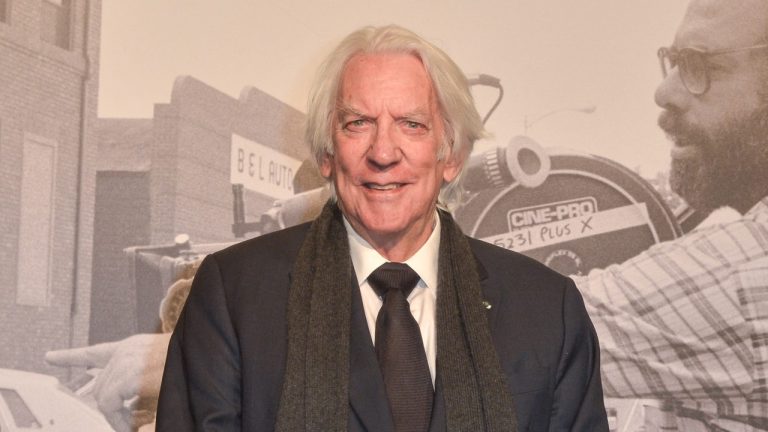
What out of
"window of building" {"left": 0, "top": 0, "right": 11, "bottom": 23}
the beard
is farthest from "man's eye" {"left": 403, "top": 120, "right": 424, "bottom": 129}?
"window of building" {"left": 0, "top": 0, "right": 11, "bottom": 23}

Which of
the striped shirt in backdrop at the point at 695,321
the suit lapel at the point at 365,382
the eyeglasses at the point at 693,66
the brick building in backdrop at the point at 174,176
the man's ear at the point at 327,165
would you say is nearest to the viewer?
the suit lapel at the point at 365,382

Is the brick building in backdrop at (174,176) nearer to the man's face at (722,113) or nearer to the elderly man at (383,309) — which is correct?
the elderly man at (383,309)

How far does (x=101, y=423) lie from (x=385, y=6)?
1.20 m

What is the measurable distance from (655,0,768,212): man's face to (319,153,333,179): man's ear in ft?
2.90

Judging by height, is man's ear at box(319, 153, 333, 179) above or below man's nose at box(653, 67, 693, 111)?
below

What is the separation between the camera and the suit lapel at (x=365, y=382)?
4.94 feet

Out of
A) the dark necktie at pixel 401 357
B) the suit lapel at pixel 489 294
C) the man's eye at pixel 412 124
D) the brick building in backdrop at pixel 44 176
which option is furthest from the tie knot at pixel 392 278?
the brick building in backdrop at pixel 44 176

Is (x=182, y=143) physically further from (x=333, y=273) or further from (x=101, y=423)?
(x=333, y=273)

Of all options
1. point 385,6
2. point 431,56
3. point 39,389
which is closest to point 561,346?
point 431,56

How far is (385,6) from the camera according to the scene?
7.89 feet

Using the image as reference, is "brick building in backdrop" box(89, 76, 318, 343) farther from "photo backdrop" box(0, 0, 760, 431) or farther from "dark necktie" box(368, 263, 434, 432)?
"dark necktie" box(368, 263, 434, 432)

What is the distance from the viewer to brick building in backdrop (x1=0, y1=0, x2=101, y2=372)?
7.54ft

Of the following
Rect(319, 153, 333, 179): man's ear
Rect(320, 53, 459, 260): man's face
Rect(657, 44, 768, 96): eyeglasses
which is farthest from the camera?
Rect(657, 44, 768, 96): eyeglasses

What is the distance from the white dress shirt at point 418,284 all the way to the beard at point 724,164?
2.50 feet
